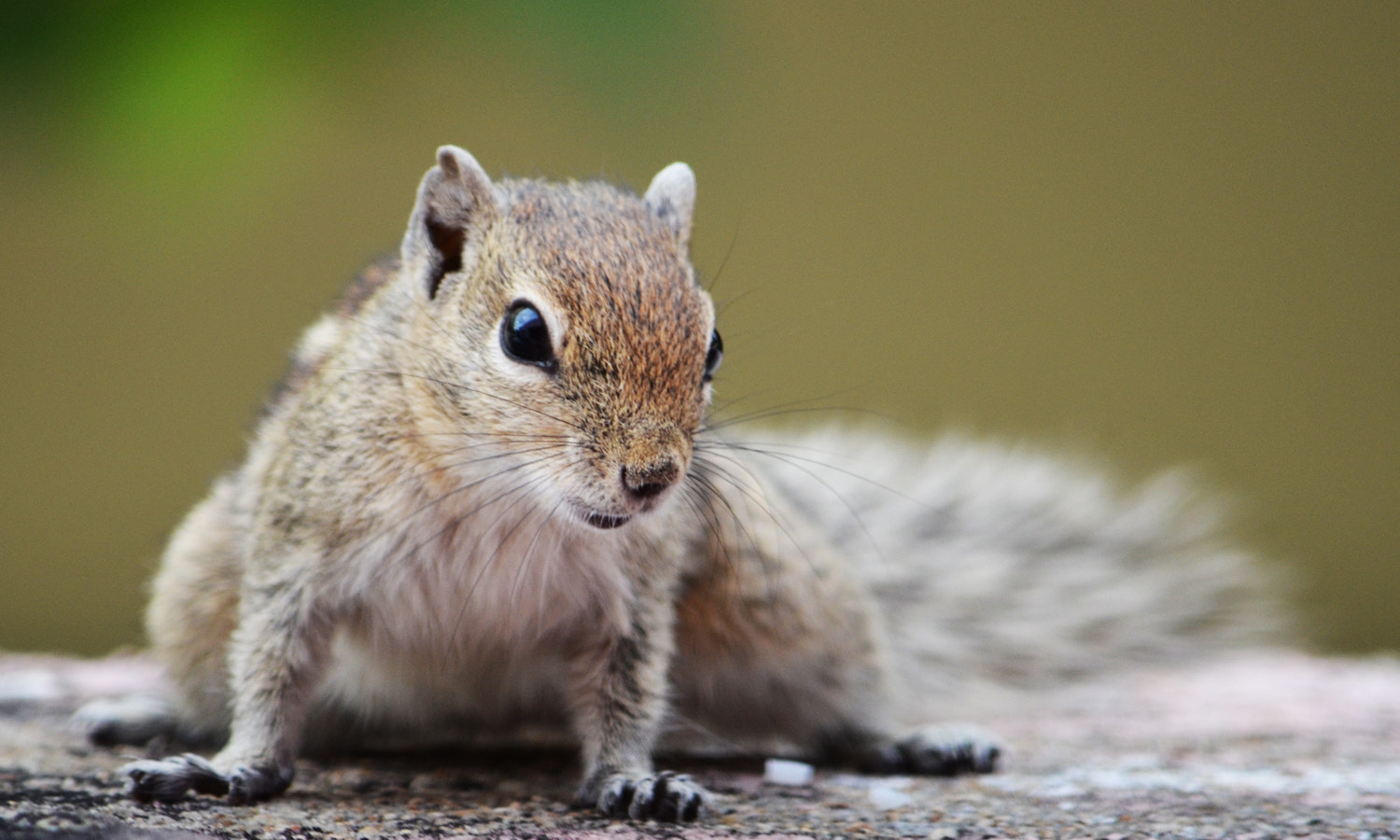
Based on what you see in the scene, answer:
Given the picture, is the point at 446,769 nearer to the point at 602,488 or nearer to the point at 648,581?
the point at 648,581

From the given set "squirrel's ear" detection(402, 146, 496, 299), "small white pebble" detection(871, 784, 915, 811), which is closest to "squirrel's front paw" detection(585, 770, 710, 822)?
"small white pebble" detection(871, 784, 915, 811)

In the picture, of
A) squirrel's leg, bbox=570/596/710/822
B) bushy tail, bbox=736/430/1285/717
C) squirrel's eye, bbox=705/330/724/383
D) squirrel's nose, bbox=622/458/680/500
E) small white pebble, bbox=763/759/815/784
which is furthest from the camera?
bushy tail, bbox=736/430/1285/717

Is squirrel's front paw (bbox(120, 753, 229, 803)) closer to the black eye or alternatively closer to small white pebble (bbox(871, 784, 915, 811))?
the black eye

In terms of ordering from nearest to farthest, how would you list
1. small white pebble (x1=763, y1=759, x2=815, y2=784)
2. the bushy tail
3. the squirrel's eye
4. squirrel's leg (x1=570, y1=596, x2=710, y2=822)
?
the squirrel's eye → squirrel's leg (x1=570, y1=596, x2=710, y2=822) → small white pebble (x1=763, y1=759, x2=815, y2=784) → the bushy tail

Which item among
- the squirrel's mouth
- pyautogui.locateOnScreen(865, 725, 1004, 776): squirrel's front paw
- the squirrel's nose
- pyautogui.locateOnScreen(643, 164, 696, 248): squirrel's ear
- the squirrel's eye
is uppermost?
pyautogui.locateOnScreen(643, 164, 696, 248): squirrel's ear

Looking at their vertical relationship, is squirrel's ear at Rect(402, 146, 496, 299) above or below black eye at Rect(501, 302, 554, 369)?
above

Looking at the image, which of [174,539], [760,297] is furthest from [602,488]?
[760,297]

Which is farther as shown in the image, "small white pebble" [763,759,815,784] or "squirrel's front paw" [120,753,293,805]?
"small white pebble" [763,759,815,784]
